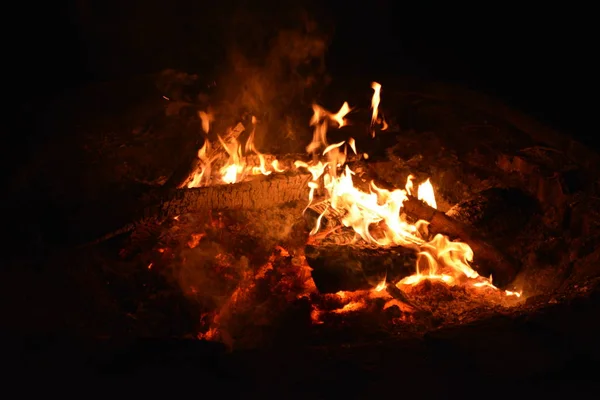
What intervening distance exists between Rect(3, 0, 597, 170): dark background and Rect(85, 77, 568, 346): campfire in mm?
1777

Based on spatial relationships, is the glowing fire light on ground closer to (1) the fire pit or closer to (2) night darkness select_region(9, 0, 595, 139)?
(1) the fire pit

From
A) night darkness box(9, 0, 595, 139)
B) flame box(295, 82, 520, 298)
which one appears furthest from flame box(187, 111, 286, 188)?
night darkness box(9, 0, 595, 139)

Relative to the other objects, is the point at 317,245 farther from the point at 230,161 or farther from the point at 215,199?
the point at 230,161

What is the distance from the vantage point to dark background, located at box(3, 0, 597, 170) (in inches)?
208

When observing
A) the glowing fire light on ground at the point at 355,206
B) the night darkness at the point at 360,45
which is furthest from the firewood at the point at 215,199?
the night darkness at the point at 360,45

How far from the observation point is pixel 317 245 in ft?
11.3

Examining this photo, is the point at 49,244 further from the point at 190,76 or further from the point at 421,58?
the point at 421,58

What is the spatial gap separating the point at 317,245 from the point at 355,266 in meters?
0.34

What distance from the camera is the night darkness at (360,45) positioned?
525 cm

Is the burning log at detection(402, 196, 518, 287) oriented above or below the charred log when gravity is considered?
below

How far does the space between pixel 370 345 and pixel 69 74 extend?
16.6 ft

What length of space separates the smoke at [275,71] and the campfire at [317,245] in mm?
447

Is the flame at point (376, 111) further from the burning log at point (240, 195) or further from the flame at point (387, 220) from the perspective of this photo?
the burning log at point (240, 195)

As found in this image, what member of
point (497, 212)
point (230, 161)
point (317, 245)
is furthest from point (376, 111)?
point (317, 245)
